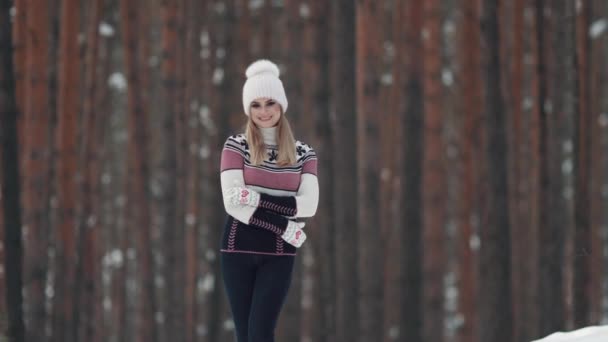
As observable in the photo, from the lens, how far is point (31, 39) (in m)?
4.71

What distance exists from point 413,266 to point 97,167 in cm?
214

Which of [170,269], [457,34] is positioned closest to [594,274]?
[457,34]

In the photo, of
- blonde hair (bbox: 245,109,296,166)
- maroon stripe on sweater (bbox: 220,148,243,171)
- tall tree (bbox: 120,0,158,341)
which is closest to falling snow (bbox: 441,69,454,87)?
tall tree (bbox: 120,0,158,341)

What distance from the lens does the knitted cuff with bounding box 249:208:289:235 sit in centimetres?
229

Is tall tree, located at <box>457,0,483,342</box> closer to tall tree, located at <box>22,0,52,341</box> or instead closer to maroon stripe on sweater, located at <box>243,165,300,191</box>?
maroon stripe on sweater, located at <box>243,165,300,191</box>

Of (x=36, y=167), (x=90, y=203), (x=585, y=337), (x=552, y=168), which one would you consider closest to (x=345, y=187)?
(x=552, y=168)

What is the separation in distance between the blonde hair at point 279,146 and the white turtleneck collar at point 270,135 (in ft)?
0.05

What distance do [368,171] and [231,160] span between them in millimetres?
2032

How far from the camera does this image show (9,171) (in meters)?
4.69

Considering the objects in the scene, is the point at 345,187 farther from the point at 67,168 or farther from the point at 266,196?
the point at 266,196

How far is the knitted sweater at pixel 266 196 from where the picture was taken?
230 centimetres

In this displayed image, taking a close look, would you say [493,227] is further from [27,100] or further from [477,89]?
[27,100]

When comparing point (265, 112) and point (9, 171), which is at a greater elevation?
point (265, 112)

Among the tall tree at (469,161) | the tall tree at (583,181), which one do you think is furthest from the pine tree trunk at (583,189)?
the tall tree at (469,161)
